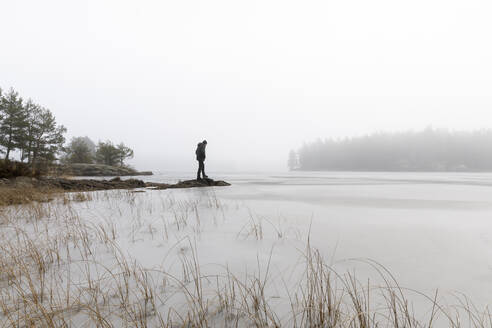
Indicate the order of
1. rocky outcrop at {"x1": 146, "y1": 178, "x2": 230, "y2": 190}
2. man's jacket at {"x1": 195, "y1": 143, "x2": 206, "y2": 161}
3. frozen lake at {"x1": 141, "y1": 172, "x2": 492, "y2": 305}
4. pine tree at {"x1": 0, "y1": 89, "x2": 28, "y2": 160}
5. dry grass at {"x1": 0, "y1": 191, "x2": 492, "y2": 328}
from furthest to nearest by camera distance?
1. pine tree at {"x1": 0, "y1": 89, "x2": 28, "y2": 160}
2. man's jacket at {"x1": 195, "y1": 143, "x2": 206, "y2": 161}
3. rocky outcrop at {"x1": 146, "y1": 178, "x2": 230, "y2": 190}
4. frozen lake at {"x1": 141, "y1": 172, "x2": 492, "y2": 305}
5. dry grass at {"x1": 0, "y1": 191, "x2": 492, "y2": 328}

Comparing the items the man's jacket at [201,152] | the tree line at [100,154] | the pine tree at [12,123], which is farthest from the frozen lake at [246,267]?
the tree line at [100,154]

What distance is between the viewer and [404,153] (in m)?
73.3

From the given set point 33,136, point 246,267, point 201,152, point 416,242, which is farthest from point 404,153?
point 33,136

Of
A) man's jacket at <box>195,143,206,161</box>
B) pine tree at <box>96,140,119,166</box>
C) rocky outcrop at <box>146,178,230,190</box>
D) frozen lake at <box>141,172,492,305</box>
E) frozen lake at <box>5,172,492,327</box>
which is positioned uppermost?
pine tree at <box>96,140,119,166</box>

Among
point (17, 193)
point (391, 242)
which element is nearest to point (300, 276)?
point (391, 242)

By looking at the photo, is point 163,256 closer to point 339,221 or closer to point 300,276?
point 300,276

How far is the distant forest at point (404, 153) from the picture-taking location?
64625 millimetres

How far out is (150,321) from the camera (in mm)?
1104

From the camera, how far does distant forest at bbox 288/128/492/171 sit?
Answer: 212ft

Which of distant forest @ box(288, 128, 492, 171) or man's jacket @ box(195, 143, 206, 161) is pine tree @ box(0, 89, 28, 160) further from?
distant forest @ box(288, 128, 492, 171)

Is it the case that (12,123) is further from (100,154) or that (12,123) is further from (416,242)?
(416,242)

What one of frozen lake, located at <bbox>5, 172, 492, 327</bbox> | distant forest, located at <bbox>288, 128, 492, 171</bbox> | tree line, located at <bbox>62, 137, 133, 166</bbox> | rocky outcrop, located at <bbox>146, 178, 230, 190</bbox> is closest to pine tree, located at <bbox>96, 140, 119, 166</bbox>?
tree line, located at <bbox>62, 137, 133, 166</bbox>

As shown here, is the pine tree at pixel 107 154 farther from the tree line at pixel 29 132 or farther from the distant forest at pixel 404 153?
the distant forest at pixel 404 153

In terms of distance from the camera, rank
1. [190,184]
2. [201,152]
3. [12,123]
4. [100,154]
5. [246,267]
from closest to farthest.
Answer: [246,267] → [190,184] → [201,152] → [12,123] → [100,154]
